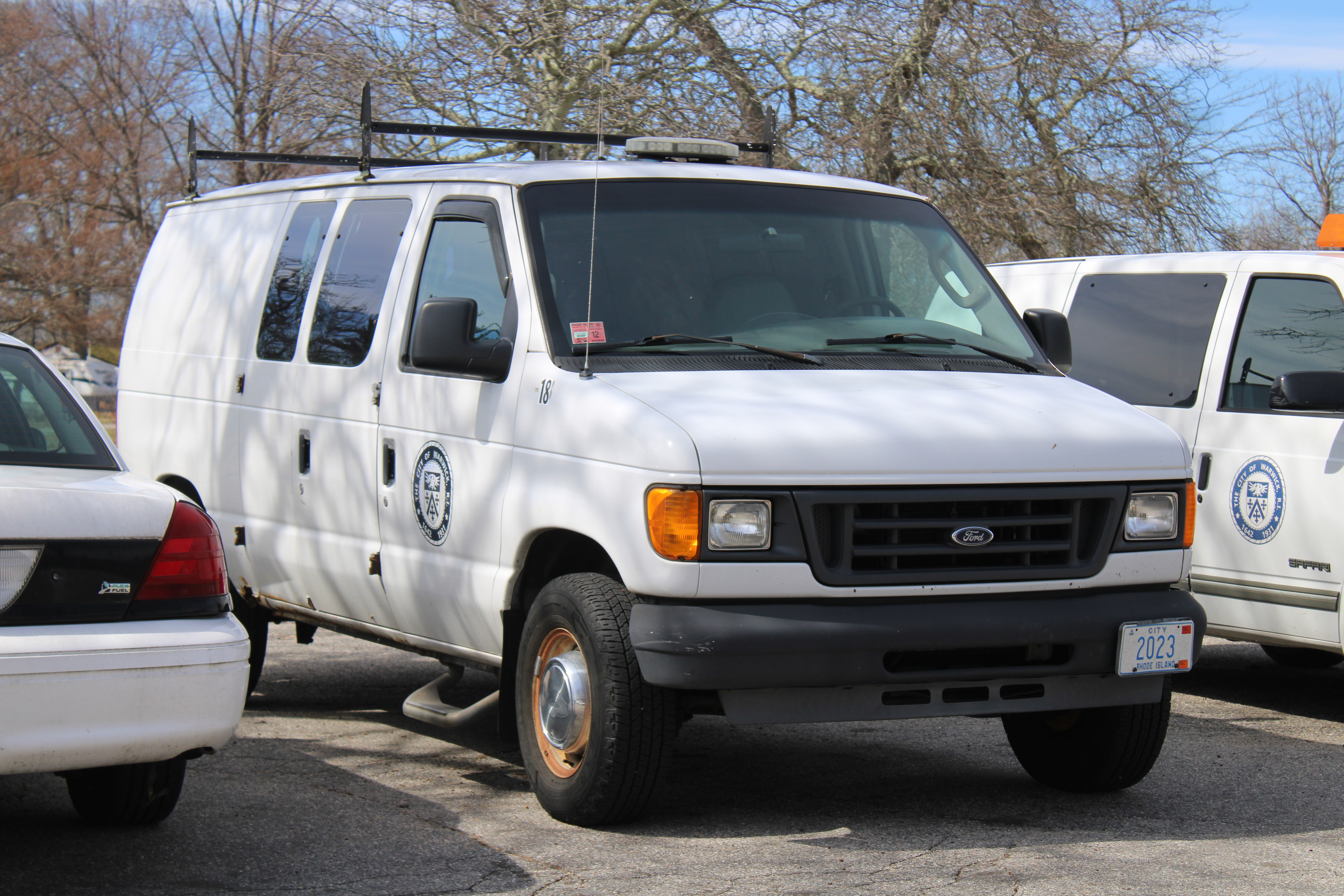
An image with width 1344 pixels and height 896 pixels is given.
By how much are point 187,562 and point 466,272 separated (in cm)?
190

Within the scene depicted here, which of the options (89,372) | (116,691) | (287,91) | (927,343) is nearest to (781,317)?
(927,343)

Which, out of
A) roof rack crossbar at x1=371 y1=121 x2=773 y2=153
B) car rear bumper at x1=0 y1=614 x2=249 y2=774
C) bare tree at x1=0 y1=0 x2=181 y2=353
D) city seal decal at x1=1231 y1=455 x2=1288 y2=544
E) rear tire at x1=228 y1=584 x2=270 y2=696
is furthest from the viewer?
bare tree at x1=0 y1=0 x2=181 y2=353

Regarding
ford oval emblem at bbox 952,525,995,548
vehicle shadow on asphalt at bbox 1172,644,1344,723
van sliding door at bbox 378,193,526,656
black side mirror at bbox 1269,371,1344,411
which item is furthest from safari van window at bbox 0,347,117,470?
vehicle shadow on asphalt at bbox 1172,644,1344,723

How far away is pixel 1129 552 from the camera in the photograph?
5.08 m

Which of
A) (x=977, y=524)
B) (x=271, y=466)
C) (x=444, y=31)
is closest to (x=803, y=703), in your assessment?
(x=977, y=524)

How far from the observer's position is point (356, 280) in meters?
6.50

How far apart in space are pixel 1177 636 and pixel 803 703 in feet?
4.16

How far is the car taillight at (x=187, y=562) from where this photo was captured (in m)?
4.32

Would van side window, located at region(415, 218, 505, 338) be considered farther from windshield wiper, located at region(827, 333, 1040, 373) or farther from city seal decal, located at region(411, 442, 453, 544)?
windshield wiper, located at region(827, 333, 1040, 373)

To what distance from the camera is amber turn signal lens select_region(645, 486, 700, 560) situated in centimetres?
458

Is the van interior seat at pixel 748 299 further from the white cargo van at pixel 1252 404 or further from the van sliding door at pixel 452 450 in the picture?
the white cargo van at pixel 1252 404

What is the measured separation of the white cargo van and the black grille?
7.77 feet

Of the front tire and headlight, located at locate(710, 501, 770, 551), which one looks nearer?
headlight, located at locate(710, 501, 770, 551)

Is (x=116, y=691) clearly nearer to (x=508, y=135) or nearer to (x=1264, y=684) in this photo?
(x=508, y=135)
